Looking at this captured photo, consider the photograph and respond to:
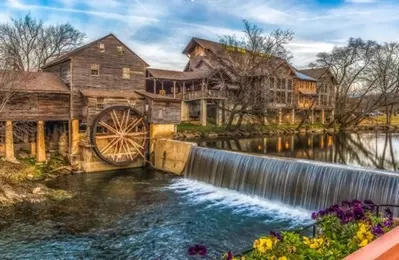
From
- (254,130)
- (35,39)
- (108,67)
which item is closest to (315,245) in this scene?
(108,67)

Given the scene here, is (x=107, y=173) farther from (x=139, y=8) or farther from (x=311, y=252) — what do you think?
(x=311, y=252)

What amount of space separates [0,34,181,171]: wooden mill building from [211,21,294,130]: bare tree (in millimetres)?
11224

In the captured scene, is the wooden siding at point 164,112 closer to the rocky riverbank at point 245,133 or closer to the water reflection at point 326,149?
the rocky riverbank at point 245,133

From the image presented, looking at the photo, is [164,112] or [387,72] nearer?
[164,112]

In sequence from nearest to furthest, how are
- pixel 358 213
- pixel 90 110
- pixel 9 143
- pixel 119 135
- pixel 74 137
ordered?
1. pixel 358 213
2. pixel 9 143
3. pixel 90 110
4. pixel 74 137
5. pixel 119 135

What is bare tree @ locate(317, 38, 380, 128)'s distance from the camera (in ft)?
139

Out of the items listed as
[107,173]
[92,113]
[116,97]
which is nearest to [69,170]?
[107,173]

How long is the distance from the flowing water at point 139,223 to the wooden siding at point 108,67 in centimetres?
739

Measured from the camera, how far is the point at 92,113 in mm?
19828

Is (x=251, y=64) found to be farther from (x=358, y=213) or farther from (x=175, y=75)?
(x=358, y=213)

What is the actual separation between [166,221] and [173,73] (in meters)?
26.8

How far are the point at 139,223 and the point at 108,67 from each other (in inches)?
498

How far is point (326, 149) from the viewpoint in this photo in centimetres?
2681

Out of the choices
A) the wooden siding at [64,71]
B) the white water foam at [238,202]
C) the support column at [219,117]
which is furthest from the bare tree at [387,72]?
the wooden siding at [64,71]
